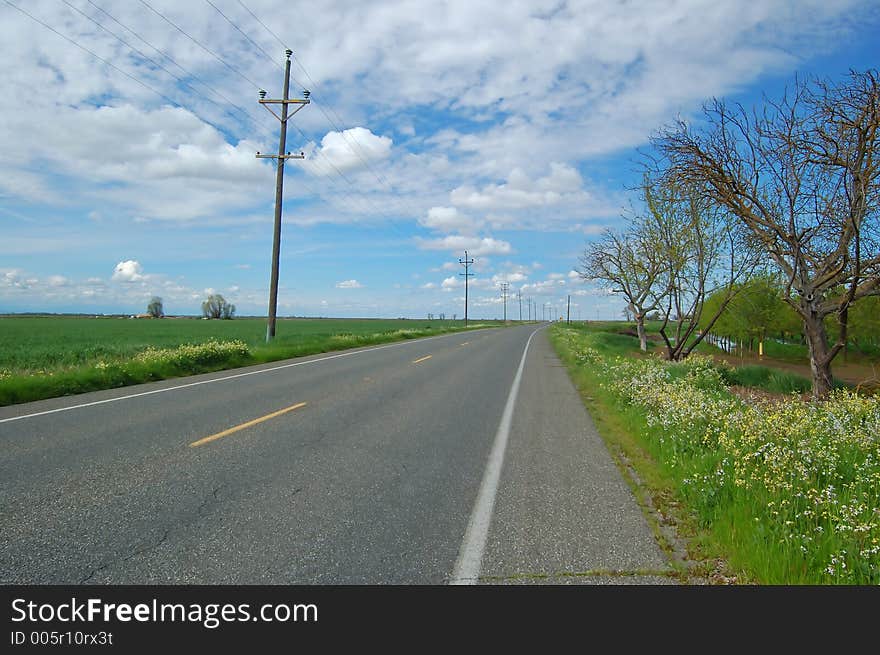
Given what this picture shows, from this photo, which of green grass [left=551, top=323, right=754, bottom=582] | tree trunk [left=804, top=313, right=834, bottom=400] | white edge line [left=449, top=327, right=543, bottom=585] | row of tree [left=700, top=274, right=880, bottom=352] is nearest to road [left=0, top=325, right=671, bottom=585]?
white edge line [left=449, top=327, right=543, bottom=585]

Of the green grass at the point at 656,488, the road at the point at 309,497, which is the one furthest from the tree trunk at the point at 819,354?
the road at the point at 309,497

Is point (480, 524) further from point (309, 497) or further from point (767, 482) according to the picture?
point (767, 482)

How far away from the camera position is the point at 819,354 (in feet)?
33.6

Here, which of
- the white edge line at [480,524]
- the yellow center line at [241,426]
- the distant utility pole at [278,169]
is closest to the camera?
the white edge line at [480,524]

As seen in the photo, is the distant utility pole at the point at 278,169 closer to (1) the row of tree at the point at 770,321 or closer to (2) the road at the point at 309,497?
(2) the road at the point at 309,497

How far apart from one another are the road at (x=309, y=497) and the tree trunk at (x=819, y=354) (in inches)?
189

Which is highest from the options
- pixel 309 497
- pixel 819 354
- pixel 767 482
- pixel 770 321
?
pixel 770 321

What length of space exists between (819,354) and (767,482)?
23.3ft

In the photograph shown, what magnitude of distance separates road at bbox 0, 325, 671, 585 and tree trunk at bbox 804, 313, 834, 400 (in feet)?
15.7

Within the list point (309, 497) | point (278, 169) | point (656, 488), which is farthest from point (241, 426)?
point (278, 169)

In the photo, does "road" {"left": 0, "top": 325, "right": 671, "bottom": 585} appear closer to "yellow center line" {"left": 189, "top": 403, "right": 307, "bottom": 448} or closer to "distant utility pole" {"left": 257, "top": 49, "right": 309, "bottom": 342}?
"yellow center line" {"left": 189, "top": 403, "right": 307, "bottom": 448}

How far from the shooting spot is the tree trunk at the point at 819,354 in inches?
395
